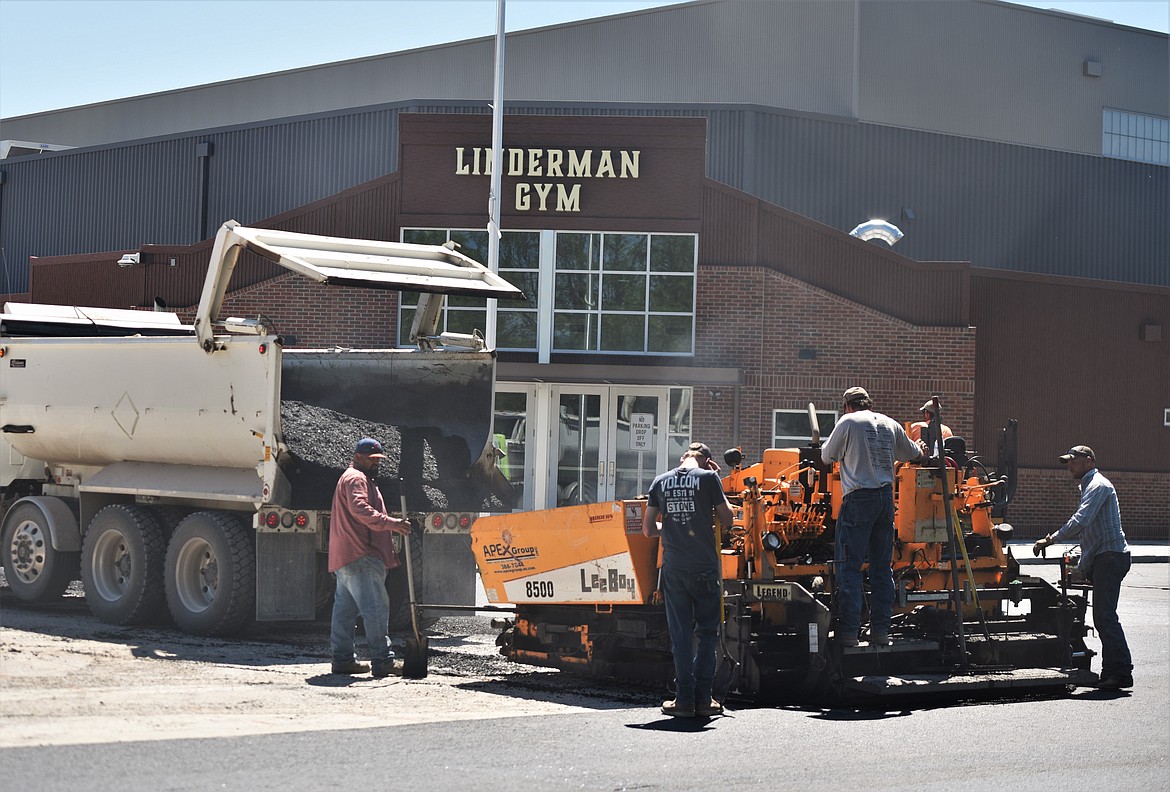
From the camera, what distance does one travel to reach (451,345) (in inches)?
593

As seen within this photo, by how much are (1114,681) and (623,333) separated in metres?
17.6

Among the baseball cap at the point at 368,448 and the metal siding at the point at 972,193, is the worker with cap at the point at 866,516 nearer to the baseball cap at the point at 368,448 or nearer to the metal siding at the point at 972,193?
the baseball cap at the point at 368,448

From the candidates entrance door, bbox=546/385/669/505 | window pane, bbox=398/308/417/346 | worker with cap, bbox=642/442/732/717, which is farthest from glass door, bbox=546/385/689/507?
worker with cap, bbox=642/442/732/717

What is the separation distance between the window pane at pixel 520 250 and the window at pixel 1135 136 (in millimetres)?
24164

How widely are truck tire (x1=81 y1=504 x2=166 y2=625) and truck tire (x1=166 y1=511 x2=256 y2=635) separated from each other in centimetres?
25

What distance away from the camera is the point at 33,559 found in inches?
575

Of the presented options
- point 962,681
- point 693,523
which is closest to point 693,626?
point 693,523

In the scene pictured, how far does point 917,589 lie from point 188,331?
380 inches

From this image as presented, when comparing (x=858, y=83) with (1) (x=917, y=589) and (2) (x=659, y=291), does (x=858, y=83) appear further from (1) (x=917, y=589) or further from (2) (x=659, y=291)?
(1) (x=917, y=589)

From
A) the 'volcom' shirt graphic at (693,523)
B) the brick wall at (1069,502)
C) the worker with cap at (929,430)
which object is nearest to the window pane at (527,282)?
the brick wall at (1069,502)

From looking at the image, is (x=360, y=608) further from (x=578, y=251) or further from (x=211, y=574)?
(x=578, y=251)

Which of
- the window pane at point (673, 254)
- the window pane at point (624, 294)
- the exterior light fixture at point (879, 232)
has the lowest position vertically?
the window pane at point (624, 294)

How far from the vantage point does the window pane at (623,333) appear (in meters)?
27.9

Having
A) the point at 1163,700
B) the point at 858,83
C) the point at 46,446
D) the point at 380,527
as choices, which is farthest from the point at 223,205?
the point at 1163,700
